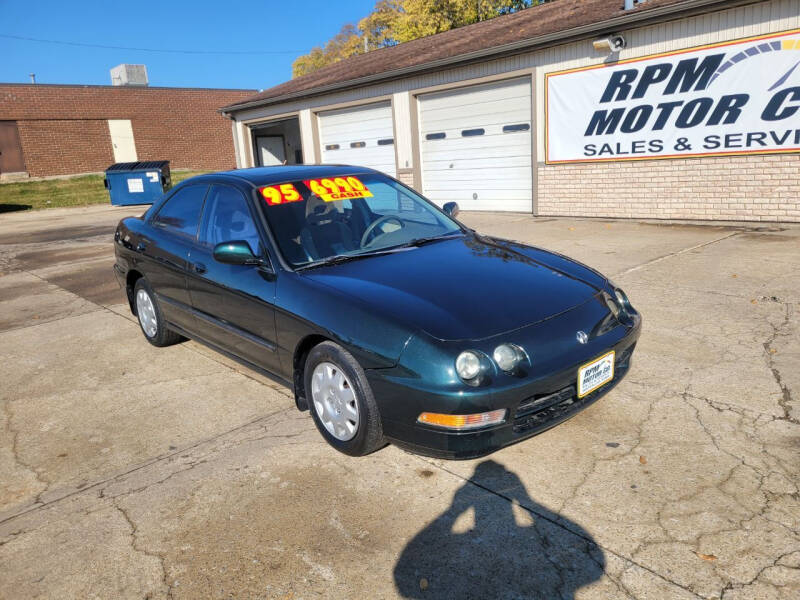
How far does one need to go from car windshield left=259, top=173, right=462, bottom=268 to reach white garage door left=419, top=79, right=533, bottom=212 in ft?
28.0

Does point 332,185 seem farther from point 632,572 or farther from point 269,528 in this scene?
point 632,572

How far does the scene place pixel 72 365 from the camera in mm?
5047

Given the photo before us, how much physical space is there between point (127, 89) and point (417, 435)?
3234 centimetres

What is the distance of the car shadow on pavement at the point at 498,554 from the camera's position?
7.43 ft

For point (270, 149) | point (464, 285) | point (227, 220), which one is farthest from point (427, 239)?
point (270, 149)

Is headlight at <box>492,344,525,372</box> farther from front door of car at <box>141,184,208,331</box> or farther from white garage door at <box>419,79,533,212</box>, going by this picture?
white garage door at <box>419,79,533,212</box>

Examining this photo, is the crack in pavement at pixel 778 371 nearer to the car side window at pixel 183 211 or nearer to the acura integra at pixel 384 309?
the acura integra at pixel 384 309

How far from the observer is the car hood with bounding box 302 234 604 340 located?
9.55 feet

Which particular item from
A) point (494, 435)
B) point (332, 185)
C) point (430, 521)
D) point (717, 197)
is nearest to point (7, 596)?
point (430, 521)

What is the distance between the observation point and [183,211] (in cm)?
466

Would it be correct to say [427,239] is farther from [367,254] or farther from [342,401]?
Answer: [342,401]

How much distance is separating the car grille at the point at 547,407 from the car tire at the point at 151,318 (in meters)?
3.34

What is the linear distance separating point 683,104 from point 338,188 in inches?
309

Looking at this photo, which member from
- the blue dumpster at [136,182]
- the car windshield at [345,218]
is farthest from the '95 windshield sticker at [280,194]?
the blue dumpster at [136,182]
